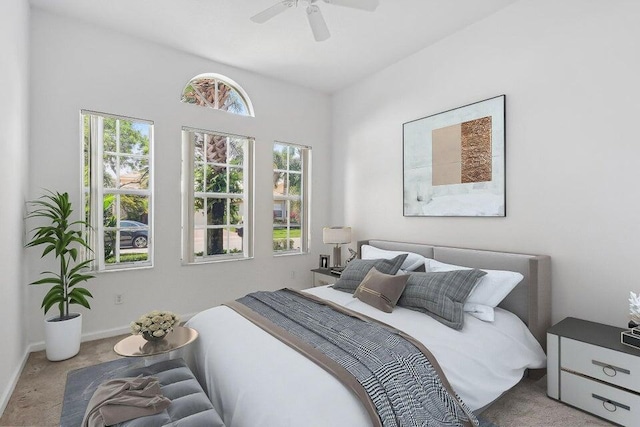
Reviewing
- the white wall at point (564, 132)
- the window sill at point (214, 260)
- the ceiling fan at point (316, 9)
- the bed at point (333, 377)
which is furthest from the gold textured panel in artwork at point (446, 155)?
the window sill at point (214, 260)

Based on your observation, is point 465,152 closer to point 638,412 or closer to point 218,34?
point 638,412

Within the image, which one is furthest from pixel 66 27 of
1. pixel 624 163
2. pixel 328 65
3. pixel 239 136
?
pixel 624 163

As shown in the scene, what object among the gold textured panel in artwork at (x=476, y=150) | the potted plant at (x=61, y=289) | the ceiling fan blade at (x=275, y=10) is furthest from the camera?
the gold textured panel in artwork at (x=476, y=150)

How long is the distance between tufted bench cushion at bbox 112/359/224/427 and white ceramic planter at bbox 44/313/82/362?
158 centimetres

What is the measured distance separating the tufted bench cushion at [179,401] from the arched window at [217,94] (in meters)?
3.10

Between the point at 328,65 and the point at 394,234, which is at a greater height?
the point at 328,65

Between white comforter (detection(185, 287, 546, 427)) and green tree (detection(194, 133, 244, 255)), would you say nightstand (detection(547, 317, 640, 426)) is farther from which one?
green tree (detection(194, 133, 244, 255))

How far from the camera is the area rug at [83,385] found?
208cm

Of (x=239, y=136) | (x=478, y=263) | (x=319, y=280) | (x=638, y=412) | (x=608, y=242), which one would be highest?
(x=239, y=136)

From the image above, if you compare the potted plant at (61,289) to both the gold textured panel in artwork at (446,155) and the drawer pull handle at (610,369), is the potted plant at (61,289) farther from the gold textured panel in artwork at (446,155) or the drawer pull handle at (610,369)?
the drawer pull handle at (610,369)

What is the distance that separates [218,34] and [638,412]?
4.43 m

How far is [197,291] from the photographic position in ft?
12.9

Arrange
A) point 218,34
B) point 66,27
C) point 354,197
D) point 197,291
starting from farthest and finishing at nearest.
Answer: point 354,197, point 197,291, point 218,34, point 66,27

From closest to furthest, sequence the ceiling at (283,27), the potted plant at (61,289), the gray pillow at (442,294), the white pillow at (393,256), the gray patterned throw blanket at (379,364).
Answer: the gray patterned throw blanket at (379,364)
the gray pillow at (442,294)
the potted plant at (61,289)
the ceiling at (283,27)
the white pillow at (393,256)
